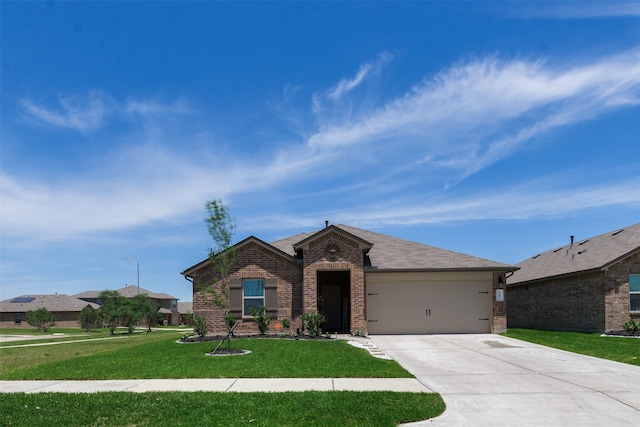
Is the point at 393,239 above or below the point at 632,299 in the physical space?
above

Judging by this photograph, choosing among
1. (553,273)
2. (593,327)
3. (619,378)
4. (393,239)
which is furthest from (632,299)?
(619,378)

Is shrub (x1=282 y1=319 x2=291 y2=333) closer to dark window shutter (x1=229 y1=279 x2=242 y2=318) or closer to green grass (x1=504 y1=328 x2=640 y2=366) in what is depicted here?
dark window shutter (x1=229 y1=279 x2=242 y2=318)

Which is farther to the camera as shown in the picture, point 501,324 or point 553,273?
point 553,273

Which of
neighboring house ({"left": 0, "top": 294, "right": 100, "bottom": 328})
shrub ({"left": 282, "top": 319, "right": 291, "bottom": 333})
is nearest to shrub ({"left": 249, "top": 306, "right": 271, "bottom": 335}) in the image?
shrub ({"left": 282, "top": 319, "right": 291, "bottom": 333})

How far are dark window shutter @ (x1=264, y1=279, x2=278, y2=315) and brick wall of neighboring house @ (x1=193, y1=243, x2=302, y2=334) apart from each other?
0.45 feet

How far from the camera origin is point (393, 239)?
26812 mm

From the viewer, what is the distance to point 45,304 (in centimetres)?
6419

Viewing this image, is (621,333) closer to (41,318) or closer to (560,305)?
(560,305)

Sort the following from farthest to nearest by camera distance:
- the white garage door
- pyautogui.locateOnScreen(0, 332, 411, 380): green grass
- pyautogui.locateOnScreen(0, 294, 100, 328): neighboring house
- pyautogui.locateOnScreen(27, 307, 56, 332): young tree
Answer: pyautogui.locateOnScreen(0, 294, 100, 328): neighboring house < pyautogui.locateOnScreen(27, 307, 56, 332): young tree < the white garage door < pyautogui.locateOnScreen(0, 332, 411, 380): green grass

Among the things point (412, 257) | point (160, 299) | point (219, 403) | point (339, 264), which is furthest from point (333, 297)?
point (160, 299)

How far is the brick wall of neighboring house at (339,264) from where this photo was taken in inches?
873

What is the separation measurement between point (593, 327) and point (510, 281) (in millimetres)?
8504

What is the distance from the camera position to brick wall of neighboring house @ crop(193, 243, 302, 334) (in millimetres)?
22391

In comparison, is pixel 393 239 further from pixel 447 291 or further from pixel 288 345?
pixel 288 345
